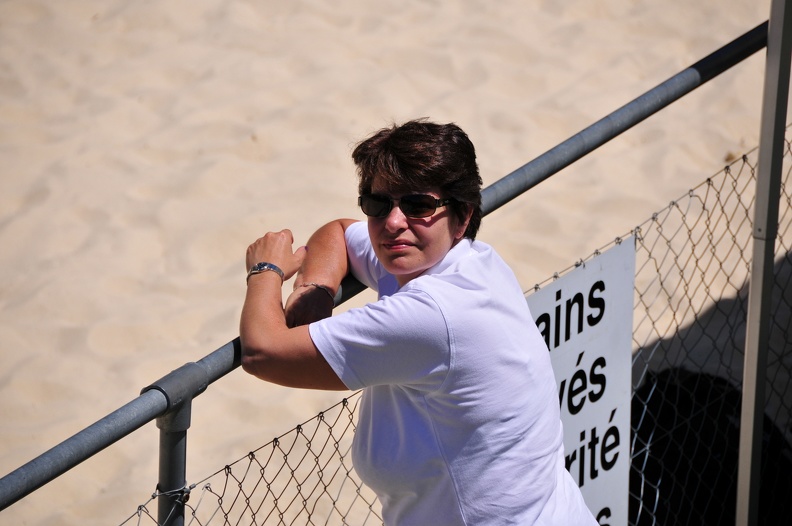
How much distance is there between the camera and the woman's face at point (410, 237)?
176cm

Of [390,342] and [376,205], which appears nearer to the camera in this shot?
[390,342]

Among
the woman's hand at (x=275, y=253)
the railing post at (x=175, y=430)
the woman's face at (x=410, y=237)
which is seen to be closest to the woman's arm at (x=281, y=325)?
the woman's hand at (x=275, y=253)

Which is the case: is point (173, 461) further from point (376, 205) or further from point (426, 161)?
point (426, 161)

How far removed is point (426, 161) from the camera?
1.75 m

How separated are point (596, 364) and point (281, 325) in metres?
1.01

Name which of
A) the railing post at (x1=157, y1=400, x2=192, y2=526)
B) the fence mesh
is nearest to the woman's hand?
the railing post at (x1=157, y1=400, x2=192, y2=526)

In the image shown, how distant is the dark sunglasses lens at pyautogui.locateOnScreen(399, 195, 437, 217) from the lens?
1753 mm

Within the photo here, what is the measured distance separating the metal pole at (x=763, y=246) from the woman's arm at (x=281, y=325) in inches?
45.8

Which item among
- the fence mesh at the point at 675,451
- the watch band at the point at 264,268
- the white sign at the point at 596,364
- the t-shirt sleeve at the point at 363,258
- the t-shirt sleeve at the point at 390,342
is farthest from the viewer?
the fence mesh at the point at 675,451

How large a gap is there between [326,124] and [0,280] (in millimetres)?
1738

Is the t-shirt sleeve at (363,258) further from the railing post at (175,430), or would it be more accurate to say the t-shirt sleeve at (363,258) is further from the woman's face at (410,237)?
the railing post at (175,430)

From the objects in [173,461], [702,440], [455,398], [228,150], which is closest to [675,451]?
[702,440]

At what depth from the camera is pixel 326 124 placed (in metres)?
4.89

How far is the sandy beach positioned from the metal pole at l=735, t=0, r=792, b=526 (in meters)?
1.57
